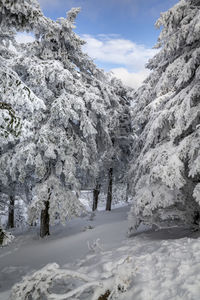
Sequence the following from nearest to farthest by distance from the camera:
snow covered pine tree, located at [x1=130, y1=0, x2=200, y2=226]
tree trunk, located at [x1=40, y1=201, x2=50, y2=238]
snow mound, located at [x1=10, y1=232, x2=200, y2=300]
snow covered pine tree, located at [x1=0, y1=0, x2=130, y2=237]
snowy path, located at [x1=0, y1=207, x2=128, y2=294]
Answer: snow mound, located at [x1=10, y1=232, x2=200, y2=300] → snow covered pine tree, located at [x1=130, y1=0, x2=200, y2=226] → snowy path, located at [x1=0, y1=207, x2=128, y2=294] → snow covered pine tree, located at [x1=0, y1=0, x2=130, y2=237] → tree trunk, located at [x1=40, y1=201, x2=50, y2=238]

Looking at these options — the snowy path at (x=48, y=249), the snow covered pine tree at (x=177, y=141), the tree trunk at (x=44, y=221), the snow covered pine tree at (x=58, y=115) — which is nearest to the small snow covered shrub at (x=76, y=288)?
the snow covered pine tree at (x=177, y=141)

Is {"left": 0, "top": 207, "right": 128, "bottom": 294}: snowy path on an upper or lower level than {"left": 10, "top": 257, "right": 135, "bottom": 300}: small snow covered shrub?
lower

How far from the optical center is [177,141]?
690 cm

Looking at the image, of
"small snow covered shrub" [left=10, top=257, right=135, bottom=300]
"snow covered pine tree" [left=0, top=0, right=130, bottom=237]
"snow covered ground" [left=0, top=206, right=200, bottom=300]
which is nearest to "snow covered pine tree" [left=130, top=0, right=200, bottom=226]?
"snow covered ground" [left=0, top=206, right=200, bottom=300]

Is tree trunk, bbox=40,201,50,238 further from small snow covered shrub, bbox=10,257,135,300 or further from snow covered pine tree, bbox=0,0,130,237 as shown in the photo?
small snow covered shrub, bbox=10,257,135,300

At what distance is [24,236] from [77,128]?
268 inches

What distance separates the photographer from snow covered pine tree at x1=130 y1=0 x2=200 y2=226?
5.96 metres

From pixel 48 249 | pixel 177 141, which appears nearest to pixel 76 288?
pixel 177 141

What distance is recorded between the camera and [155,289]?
3.18 m

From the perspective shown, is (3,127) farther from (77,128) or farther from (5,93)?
(77,128)

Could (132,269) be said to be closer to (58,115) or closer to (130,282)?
(130,282)

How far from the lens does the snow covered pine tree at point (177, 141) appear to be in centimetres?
596

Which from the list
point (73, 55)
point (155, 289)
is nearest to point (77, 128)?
point (73, 55)

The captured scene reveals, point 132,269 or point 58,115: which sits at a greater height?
point 58,115
